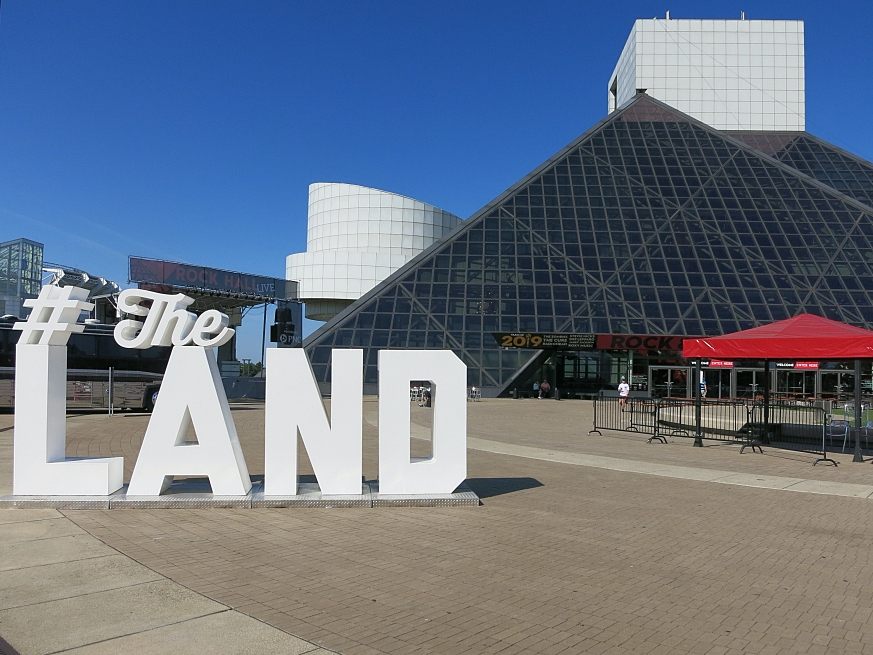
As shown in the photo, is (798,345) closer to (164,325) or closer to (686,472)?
(686,472)

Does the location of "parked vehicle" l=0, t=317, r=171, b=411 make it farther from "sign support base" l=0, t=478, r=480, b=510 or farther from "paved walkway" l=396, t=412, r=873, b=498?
"sign support base" l=0, t=478, r=480, b=510

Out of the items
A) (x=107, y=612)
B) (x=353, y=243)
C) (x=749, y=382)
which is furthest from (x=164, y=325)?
(x=353, y=243)

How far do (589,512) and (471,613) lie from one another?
4.14 meters

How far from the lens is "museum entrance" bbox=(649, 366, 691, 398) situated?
36353 millimetres

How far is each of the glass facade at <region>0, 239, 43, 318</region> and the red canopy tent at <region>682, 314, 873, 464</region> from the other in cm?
4059

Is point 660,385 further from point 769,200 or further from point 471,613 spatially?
point 471,613

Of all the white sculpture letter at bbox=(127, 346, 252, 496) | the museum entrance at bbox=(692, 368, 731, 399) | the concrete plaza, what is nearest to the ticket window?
the museum entrance at bbox=(692, 368, 731, 399)

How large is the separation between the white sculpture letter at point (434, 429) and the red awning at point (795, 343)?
863 cm

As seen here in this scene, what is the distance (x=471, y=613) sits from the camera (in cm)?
530

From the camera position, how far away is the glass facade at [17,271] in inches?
1708

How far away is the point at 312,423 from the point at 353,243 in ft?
221

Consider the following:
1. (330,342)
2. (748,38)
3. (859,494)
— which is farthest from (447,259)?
(748,38)

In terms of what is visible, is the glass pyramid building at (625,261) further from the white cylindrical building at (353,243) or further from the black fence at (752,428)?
the white cylindrical building at (353,243)

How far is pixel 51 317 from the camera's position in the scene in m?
9.12
